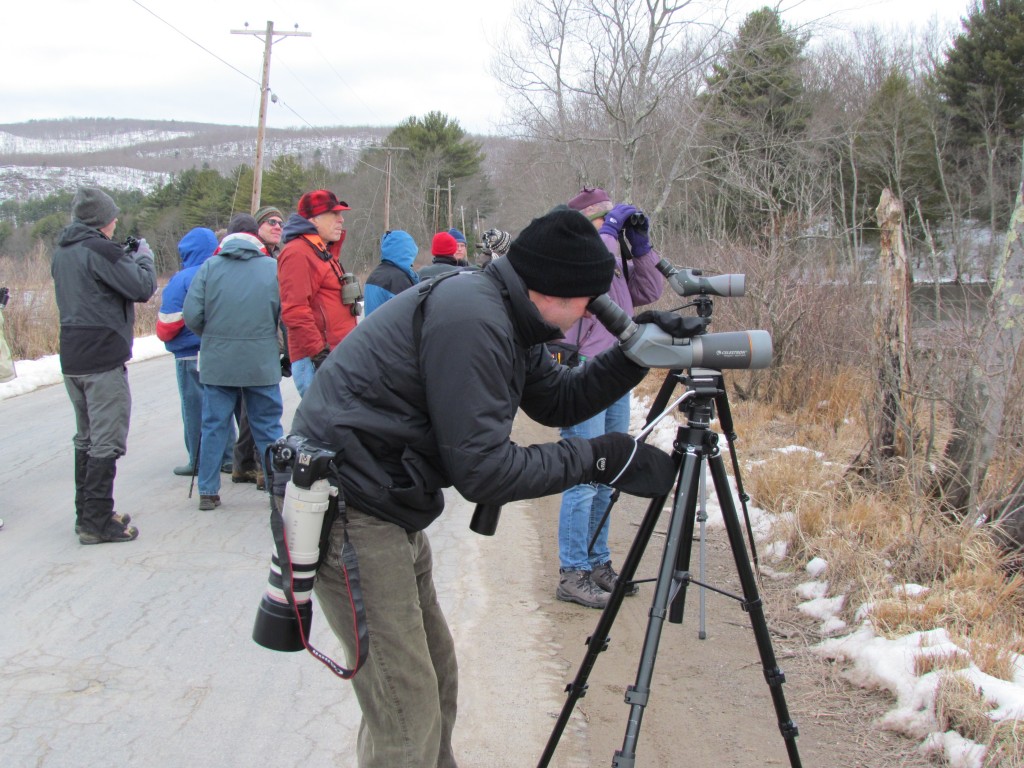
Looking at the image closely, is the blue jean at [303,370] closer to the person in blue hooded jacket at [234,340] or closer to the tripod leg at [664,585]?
the person in blue hooded jacket at [234,340]

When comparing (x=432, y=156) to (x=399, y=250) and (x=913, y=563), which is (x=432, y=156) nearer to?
(x=399, y=250)

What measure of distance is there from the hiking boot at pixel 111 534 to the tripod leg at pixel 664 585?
12.4ft

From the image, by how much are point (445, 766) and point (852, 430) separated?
523cm

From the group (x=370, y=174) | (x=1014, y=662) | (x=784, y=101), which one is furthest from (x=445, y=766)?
(x=370, y=174)

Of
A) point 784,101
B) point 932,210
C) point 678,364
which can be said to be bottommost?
point 678,364

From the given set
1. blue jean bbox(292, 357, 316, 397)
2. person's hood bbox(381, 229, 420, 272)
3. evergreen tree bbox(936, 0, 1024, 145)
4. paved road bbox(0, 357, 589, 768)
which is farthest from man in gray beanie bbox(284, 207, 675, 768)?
evergreen tree bbox(936, 0, 1024, 145)

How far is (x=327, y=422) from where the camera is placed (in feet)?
6.88

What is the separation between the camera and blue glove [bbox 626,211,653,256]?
428 centimetres

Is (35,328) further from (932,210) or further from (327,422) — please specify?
(932,210)

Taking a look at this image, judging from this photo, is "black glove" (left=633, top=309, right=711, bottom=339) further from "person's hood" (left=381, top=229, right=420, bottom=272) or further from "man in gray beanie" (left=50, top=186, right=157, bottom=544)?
"person's hood" (left=381, top=229, right=420, bottom=272)

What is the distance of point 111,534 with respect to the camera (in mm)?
5062


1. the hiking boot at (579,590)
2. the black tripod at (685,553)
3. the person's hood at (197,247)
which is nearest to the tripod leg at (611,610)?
the black tripod at (685,553)

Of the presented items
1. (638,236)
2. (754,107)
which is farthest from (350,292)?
(754,107)

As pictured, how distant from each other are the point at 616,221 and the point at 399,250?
2.90 m
